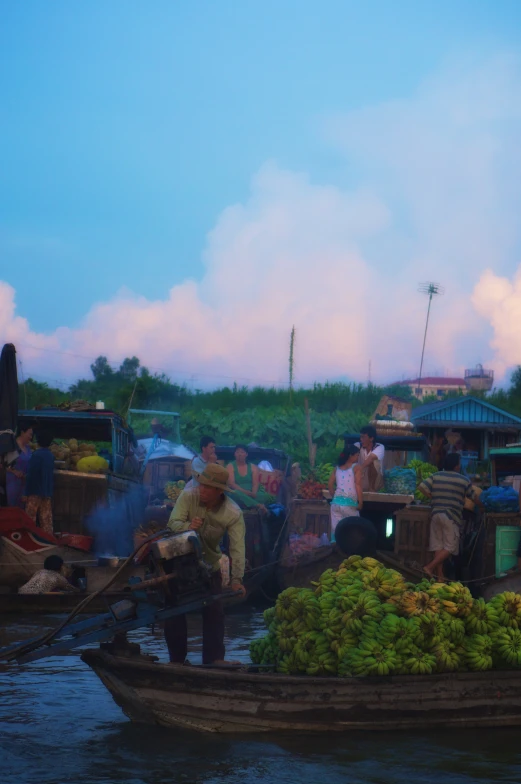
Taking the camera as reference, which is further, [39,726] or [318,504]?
[318,504]

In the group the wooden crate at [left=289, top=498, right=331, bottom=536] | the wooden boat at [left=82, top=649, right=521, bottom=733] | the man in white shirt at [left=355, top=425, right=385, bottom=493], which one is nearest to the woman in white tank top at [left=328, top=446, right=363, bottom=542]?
the man in white shirt at [left=355, top=425, right=385, bottom=493]

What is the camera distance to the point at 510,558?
446 inches

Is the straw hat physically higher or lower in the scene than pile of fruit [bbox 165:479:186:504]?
higher

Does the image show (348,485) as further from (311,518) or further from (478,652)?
(478,652)

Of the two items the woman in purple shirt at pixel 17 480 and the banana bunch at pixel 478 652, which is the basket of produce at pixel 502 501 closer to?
the banana bunch at pixel 478 652

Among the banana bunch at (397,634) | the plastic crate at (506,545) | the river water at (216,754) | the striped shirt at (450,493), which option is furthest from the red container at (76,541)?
the banana bunch at (397,634)

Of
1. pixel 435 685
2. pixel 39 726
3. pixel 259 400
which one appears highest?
pixel 259 400

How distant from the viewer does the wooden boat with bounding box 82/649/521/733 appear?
Result: 6.18 meters

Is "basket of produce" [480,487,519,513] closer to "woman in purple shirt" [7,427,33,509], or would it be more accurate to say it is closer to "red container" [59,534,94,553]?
"red container" [59,534,94,553]

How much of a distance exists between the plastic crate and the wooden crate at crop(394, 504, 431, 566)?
1.17 meters

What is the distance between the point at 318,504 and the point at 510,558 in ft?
11.8

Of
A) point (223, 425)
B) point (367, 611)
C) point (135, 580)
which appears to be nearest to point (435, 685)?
point (367, 611)

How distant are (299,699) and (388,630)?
76 cm

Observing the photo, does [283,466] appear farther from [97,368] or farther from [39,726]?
[97,368]
